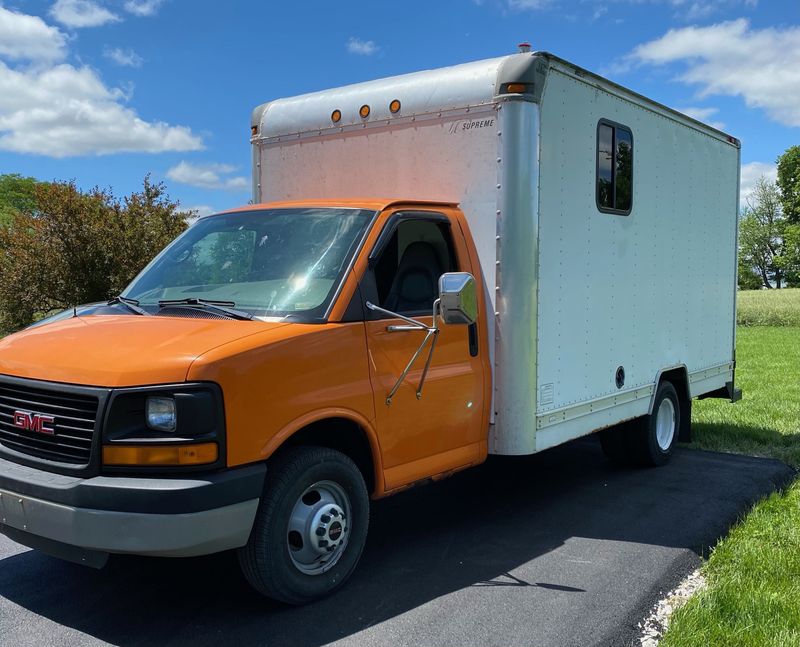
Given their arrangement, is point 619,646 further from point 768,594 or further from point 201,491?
point 201,491

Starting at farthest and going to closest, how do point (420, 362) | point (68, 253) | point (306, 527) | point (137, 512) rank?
point (68, 253) → point (420, 362) → point (306, 527) → point (137, 512)

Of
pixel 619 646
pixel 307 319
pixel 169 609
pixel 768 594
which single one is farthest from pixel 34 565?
pixel 768 594

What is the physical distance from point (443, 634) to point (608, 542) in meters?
1.84

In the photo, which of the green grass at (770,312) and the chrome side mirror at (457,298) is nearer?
the chrome side mirror at (457,298)

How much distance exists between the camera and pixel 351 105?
19.7 ft

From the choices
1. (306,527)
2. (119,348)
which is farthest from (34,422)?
(306,527)

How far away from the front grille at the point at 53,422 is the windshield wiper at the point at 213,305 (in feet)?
2.85

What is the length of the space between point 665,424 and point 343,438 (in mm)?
4240

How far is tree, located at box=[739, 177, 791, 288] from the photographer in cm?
7619

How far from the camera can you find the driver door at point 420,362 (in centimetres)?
450

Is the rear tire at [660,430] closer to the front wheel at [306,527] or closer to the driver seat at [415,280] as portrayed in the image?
the driver seat at [415,280]

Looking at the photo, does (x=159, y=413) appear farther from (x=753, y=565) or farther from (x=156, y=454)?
(x=753, y=565)

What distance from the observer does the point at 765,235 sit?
77000mm

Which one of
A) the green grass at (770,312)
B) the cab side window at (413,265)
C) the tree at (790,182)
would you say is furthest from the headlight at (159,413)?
the tree at (790,182)
